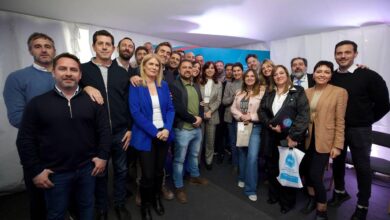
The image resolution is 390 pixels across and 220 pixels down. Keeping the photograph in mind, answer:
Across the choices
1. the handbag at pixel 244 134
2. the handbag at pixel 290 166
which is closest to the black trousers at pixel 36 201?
the handbag at pixel 244 134

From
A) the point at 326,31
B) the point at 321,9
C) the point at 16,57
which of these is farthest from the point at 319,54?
the point at 16,57

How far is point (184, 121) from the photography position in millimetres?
2305

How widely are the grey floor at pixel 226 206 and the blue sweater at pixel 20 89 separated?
1.38 meters

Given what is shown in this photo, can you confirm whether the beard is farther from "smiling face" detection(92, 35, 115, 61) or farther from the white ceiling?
"smiling face" detection(92, 35, 115, 61)

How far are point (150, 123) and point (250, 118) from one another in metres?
1.22

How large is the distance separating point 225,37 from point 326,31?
73.3 inches

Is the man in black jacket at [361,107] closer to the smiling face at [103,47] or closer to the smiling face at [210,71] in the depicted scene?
the smiling face at [210,71]

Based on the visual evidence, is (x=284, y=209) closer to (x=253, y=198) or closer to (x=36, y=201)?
(x=253, y=198)

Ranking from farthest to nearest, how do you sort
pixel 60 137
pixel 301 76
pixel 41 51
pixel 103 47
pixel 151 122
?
1. pixel 301 76
2. pixel 151 122
3. pixel 103 47
4. pixel 41 51
5. pixel 60 137

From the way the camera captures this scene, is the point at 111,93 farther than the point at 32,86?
Yes

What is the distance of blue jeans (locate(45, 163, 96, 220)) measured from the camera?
135 cm

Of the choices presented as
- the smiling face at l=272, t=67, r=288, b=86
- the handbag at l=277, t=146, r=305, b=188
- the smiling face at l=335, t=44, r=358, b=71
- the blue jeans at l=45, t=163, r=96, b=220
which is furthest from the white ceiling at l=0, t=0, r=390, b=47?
the blue jeans at l=45, t=163, r=96, b=220

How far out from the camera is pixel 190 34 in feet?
12.1

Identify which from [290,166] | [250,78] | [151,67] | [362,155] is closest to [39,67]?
[151,67]
